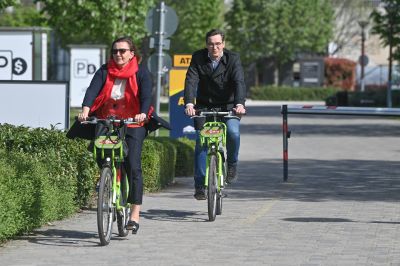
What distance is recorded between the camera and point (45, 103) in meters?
15.1

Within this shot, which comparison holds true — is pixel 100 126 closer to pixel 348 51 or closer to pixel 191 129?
pixel 191 129

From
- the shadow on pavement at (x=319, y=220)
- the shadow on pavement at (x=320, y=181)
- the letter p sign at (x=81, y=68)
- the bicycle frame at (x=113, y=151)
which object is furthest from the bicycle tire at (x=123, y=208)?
the letter p sign at (x=81, y=68)

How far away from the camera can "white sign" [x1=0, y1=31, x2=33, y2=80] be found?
20.3m

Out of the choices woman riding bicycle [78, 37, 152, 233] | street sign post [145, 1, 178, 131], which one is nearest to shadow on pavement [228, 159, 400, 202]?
street sign post [145, 1, 178, 131]

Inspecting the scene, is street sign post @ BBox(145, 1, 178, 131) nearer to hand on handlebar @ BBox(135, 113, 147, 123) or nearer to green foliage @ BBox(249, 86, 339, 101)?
hand on handlebar @ BBox(135, 113, 147, 123)

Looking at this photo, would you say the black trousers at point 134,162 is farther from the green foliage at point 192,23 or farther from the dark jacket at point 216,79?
the green foliage at point 192,23

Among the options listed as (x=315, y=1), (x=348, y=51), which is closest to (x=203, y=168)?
(x=315, y=1)

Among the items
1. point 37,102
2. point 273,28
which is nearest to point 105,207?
point 37,102

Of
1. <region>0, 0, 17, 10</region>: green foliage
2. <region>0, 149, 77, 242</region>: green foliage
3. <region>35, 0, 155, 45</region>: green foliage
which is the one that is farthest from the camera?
<region>35, 0, 155, 45</region>: green foliage

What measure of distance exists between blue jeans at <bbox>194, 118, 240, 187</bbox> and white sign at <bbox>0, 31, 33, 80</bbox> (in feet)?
28.8

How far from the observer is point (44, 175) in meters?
10.6

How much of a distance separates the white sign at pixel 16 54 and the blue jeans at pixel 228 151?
8.78 metres

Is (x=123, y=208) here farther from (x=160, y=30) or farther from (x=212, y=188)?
(x=160, y=30)

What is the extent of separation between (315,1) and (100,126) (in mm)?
81391
